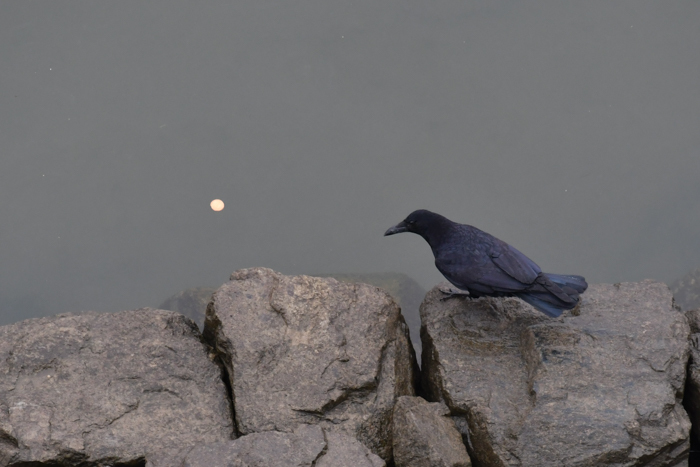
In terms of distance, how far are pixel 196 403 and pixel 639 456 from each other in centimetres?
231

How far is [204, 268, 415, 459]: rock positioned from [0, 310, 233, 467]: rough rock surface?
20cm

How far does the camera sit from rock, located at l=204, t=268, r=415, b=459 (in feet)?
11.0

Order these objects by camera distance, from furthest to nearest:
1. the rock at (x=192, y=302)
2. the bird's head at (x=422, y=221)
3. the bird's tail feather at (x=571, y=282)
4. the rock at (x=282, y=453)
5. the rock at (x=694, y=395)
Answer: the rock at (x=192, y=302) < the bird's head at (x=422, y=221) < the bird's tail feather at (x=571, y=282) < the rock at (x=694, y=395) < the rock at (x=282, y=453)

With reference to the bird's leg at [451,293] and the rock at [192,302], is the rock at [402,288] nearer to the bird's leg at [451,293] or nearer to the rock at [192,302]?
the rock at [192,302]

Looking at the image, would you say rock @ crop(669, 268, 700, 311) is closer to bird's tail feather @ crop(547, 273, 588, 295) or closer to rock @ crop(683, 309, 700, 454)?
rock @ crop(683, 309, 700, 454)

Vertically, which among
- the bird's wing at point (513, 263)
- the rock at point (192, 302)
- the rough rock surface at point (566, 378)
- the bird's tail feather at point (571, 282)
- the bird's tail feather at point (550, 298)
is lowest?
the rock at point (192, 302)

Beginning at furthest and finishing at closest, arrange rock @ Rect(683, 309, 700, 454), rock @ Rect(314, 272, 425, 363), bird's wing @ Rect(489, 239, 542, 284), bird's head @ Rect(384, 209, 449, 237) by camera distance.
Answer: rock @ Rect(314, 272, 425, 363) < bird's head @ Rect(384, 209, 449, 237) < bird's wing @ Rect(489, 239, 542, 284) < rock @ Rect(683, 309, 700, 454)

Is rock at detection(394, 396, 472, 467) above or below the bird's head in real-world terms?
below

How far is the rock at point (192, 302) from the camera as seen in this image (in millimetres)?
7914

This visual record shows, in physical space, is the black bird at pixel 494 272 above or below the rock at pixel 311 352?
above

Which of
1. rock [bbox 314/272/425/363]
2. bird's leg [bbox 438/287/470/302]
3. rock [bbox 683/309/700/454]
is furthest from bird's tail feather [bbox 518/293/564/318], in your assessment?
rock [bbox 314/272/425/363]

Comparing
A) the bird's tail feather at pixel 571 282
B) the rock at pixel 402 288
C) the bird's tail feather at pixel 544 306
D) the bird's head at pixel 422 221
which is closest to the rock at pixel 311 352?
the bird's head at pixel 422 221

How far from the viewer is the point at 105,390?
3.38 meters

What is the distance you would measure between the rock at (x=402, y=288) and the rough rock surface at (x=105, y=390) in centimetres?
477
